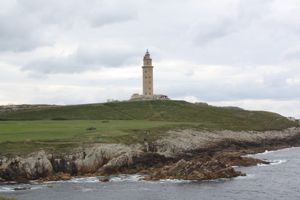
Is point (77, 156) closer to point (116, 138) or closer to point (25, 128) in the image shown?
point (116, 138)

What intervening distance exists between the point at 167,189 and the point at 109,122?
5689cm

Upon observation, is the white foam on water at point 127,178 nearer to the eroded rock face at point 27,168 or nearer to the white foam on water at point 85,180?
the white foam on water at point 85,180

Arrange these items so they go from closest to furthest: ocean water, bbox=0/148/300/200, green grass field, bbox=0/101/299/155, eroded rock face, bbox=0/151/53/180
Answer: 1. ocean water, bbox=0/148/300/200
2. eroded rock face, bbox=0/151/53/180
3. green grass field, bbox=0/101/299/155

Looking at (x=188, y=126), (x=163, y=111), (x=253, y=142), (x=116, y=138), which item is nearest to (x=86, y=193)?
(x=116, y=138)

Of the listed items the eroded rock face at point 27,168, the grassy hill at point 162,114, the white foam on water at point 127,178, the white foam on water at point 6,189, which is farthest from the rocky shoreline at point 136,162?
the grassy hill at point 162,114

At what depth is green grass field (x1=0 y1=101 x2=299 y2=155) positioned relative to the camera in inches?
3253

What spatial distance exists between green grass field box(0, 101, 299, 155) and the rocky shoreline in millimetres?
2287

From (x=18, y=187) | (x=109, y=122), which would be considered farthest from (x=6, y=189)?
(x=109, y=122)

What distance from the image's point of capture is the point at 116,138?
88.8 meters

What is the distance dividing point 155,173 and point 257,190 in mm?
16878

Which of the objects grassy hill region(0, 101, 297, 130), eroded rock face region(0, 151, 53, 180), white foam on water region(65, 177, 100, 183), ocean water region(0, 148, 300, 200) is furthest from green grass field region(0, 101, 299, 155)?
ocean water region(0, 148, 300, 200)

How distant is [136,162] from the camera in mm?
81500

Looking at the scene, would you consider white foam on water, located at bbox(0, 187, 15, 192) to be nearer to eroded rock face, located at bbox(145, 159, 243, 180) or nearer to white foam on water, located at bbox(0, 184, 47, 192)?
white foam on water, located at bbox(0, 184, 47, 192)

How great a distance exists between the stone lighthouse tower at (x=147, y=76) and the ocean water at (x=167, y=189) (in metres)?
97.7
